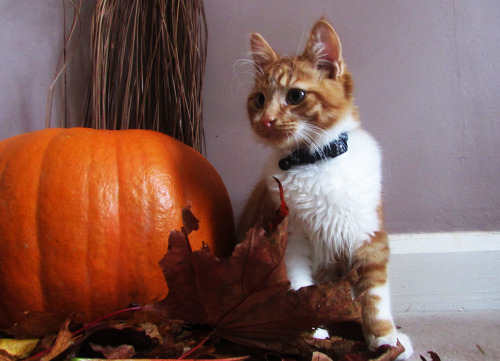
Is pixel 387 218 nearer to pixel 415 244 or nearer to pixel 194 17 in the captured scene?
pixel 415 244

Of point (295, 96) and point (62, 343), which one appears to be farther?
point (295, 96)

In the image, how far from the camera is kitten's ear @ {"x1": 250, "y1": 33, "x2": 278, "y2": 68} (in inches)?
40.8

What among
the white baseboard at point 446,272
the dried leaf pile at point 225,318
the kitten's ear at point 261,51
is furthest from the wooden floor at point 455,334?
the kitten's ear at point 261,51

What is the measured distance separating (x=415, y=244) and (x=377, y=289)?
0.49m

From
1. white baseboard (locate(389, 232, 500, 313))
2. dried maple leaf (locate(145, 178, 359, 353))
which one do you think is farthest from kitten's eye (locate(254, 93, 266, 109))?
white baseboard (locate(389, 232, 500, 313))

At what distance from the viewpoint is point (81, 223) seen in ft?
2.54

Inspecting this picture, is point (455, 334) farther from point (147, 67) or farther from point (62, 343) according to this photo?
point (147, 67)

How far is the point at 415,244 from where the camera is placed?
123 cm

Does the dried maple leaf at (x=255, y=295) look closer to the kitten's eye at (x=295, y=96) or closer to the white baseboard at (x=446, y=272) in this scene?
the kitten's eye at (x=295, y=96)

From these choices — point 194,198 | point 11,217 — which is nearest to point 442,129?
point 194,198

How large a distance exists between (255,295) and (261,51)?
71 centimetres

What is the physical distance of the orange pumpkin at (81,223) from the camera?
766 mm

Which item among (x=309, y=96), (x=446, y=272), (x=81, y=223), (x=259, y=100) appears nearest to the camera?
(x=81, y=223)

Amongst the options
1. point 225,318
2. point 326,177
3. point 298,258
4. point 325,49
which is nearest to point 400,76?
point 325,49
